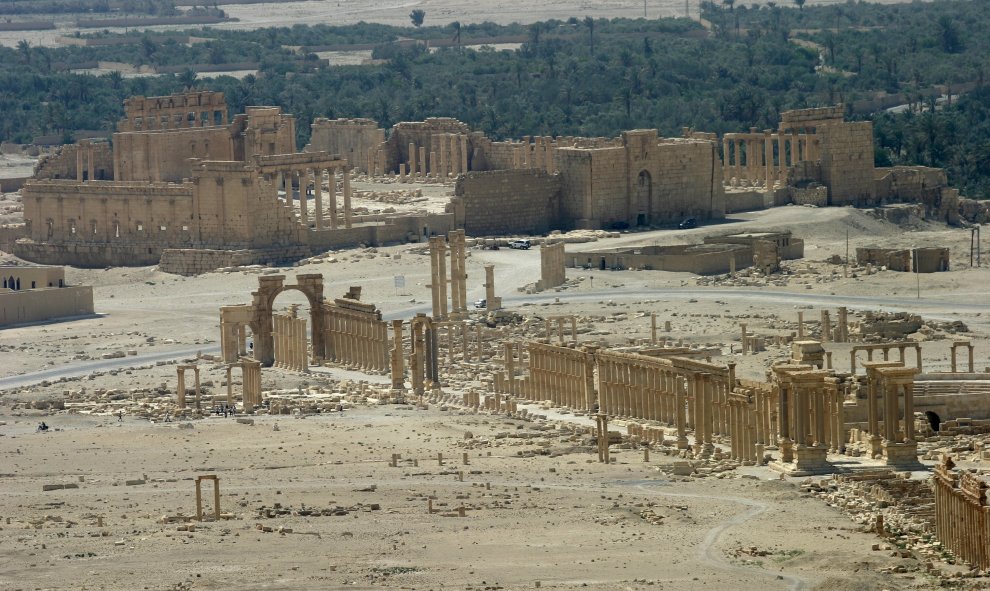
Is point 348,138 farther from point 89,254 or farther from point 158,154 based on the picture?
point 89,254

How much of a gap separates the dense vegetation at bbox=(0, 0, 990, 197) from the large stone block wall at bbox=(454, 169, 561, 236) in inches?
718

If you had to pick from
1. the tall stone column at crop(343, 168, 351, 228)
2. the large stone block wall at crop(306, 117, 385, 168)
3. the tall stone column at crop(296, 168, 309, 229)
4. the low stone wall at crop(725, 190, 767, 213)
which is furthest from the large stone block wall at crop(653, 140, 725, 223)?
the large stone block wall at crop(306, 117, 385, 168)

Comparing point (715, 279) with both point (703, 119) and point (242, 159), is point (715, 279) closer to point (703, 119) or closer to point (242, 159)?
point (242, 159)

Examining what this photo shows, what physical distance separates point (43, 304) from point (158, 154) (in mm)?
24932

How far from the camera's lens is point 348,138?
11788 cm

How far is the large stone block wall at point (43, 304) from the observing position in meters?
79.6

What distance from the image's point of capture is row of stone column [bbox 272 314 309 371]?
7081cm

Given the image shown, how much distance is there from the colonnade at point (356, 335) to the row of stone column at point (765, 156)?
3246 cm

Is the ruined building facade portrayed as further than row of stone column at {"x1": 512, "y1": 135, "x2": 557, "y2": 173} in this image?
No

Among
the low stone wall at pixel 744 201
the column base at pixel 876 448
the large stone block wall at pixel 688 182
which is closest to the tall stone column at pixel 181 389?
the column base at pixel 876 448

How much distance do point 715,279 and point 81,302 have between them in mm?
18372

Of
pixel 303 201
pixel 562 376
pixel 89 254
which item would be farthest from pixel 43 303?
pixel 562 376

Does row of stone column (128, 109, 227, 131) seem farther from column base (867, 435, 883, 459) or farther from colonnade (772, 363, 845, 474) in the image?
column base (867, 435, 883, 459)

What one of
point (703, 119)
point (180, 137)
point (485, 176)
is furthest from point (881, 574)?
point (703, 119)
